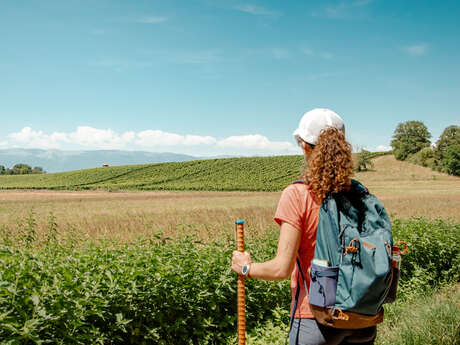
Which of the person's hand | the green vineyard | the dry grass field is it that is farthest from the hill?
the person's hand

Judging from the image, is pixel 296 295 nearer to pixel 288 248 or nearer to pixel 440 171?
pixel 288 248

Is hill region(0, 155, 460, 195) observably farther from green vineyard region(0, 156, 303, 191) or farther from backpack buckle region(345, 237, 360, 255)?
backpack buckle region(345, 237, 360, 255)

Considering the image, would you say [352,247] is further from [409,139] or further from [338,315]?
[409,139]

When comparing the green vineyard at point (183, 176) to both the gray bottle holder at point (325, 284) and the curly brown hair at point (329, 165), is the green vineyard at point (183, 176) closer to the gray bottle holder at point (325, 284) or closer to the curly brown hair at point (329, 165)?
the curly brown hair at point (329, 165)

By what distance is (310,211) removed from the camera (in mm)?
1907

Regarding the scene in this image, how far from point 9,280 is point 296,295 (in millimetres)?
2640

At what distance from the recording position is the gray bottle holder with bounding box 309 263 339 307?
187cm

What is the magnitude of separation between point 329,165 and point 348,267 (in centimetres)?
51

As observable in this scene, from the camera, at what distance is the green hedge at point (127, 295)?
321 cm

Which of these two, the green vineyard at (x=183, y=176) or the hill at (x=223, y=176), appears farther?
the green vineyard at (x=183, y=176)

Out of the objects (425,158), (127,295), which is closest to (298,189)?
(127,295)

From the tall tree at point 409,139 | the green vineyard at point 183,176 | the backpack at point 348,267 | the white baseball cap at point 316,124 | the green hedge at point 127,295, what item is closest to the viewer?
the backpack at point 348,267

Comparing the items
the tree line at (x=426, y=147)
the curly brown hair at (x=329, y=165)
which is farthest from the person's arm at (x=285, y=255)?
the tree line at (x=426, y=147)

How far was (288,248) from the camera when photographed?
1905 millimetres
